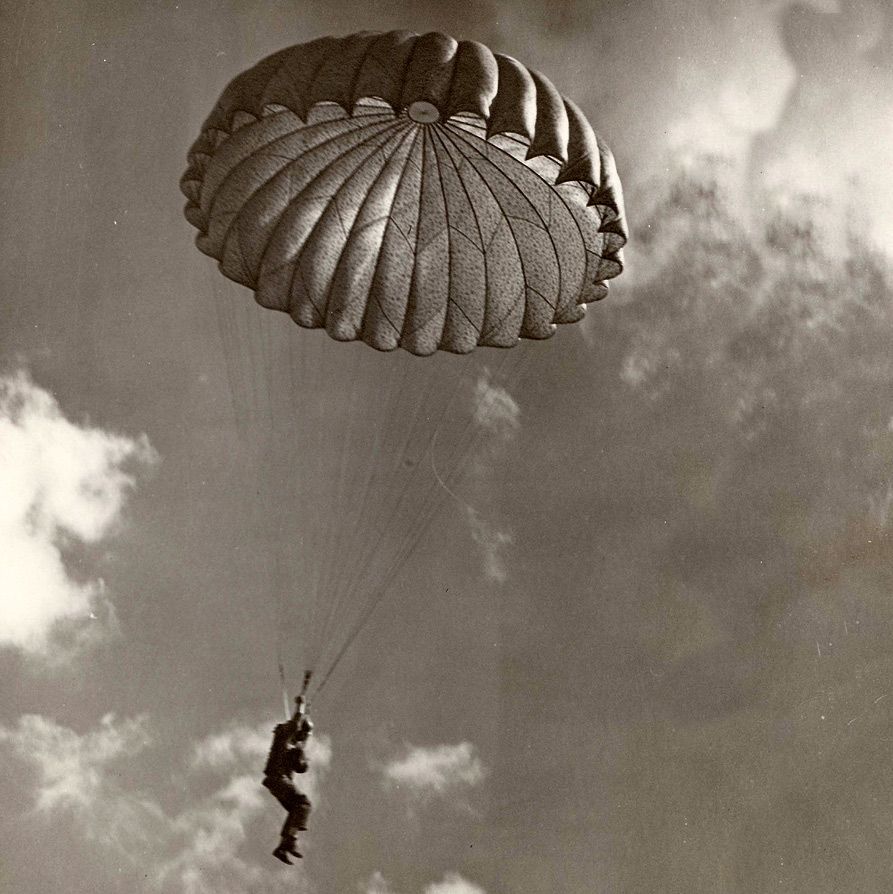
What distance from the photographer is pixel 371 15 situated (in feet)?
43.9

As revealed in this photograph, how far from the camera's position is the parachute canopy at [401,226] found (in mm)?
10180

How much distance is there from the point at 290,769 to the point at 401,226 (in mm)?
5184

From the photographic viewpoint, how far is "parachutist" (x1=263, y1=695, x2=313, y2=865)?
1002cm

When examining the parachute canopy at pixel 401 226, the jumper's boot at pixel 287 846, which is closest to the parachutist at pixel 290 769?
the jumper's boot at pixel 287 846

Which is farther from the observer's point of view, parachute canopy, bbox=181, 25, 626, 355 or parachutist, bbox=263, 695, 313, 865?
parachute canopy, bbox=181, 25, 626, 355

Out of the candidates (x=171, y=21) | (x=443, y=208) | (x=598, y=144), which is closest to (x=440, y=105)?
(x=598, y=144)

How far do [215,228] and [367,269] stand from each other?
1.50 metres

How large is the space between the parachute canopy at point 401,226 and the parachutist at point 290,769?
3.70m

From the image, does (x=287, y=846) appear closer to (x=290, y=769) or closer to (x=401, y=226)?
(x=290, y=769)

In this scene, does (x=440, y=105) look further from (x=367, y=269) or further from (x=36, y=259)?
(x=36, y=259)

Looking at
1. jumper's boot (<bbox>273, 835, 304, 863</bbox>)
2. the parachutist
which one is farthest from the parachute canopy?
jumper's boot (<bbox>273, 835, 304, 863</bbox>)

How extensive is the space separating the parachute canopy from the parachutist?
3703 millimetres

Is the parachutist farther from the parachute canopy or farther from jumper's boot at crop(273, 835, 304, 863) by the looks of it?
the parachute canopy

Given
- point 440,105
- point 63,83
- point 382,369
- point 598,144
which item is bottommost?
point 440,105
